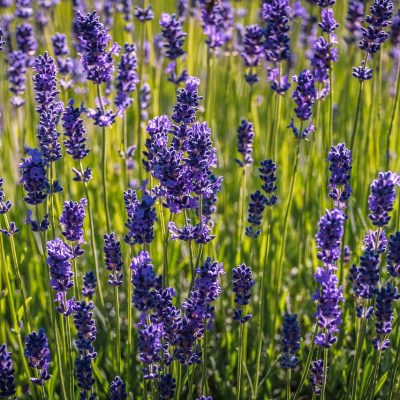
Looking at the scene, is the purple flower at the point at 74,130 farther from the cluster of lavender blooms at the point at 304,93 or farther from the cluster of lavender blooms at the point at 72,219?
the cluster of lavender blooms at the point at 304,93

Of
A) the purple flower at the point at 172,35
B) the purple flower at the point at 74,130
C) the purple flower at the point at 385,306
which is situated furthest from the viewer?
the purple flower at the point at 172,35

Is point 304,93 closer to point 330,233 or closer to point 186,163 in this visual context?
point 186,163

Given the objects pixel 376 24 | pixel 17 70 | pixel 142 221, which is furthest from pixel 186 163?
pixel 17 70

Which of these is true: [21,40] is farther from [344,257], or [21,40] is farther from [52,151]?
[344,257]

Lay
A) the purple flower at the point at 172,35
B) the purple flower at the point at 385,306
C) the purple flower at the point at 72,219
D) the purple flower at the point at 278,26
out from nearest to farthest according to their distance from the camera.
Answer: the purple flower at the point at 385,306
the purple flower at the point at 72,219
the purple flower at the point at 278,26
the purple flower at the point at 172,35

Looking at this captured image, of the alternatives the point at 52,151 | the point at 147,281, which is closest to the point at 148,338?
the point at 147,281

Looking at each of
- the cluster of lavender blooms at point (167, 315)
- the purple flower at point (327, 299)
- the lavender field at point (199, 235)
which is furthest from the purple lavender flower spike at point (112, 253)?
the purple flower at point (327, 299)

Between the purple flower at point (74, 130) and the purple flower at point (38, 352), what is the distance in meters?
0.70

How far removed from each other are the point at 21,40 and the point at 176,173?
206 cm

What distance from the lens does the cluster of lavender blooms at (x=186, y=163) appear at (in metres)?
2.15

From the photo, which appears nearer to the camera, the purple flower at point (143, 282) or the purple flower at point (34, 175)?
the purple flower at point (143, 282)

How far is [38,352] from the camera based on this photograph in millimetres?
2277

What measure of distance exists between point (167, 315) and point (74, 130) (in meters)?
0.85

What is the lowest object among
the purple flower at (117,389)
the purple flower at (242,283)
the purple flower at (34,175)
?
the purple flower at (117,389)
